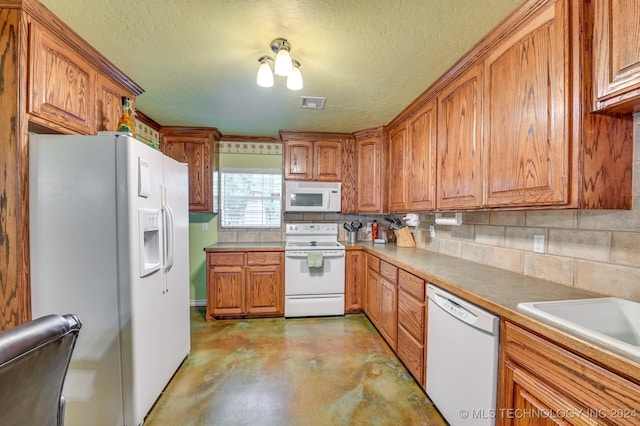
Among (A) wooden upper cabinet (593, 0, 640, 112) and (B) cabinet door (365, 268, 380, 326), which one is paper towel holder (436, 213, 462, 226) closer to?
(B) cabinet door (365, 268, 380, 326)

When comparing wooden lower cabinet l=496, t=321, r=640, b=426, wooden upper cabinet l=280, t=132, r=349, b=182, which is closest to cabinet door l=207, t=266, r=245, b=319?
wooden upper cabinet l=280, t=132, r=349, b=182

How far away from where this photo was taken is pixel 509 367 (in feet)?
3.69

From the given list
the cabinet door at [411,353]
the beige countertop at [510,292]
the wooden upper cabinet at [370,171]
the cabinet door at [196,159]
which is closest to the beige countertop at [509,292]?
the beige countertop at [510,292]

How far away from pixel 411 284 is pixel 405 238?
1224 millimetres

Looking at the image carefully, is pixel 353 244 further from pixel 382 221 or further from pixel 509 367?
pixel 509 367

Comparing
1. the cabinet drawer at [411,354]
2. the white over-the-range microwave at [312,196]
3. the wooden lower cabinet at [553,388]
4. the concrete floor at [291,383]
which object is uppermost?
the white over-the-range microwave at [312,196]

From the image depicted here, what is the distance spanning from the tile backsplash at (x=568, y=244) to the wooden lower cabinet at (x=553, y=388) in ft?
1.95

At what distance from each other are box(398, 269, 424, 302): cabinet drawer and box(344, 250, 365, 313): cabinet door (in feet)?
3.56

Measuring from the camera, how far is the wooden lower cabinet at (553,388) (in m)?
0.75

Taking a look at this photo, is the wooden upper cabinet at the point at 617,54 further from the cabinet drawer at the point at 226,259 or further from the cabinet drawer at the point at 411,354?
the cabinet drawer at the point at 226,259

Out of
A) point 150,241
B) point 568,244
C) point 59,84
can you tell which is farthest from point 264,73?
point 568,244

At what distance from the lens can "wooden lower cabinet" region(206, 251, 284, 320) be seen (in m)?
3.12

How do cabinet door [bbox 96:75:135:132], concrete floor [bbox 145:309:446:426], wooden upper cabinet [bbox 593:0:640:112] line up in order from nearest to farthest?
wooden upper cabinet [bbox 593:0:640:112] → concrete floor [bbox 145:309:446:426] → cabinet door [bbox 96:75:135:132]

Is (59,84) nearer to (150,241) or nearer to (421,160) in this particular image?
(150,241)
